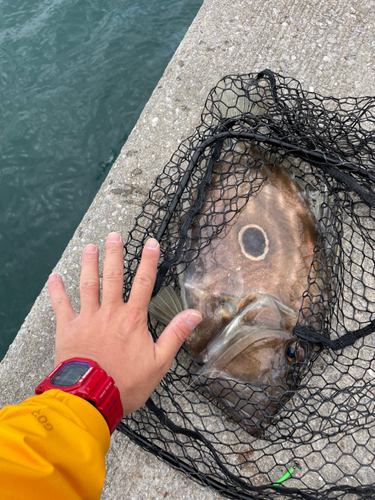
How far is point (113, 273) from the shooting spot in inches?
68.6

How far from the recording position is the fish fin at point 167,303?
2115 millimetres

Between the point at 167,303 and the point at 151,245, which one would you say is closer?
the point at 151,245

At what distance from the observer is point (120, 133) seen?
157 inches

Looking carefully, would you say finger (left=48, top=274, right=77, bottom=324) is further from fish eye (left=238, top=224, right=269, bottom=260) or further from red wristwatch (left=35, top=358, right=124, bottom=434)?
fish eye (left=238, top=224, right=269, bottom=260)

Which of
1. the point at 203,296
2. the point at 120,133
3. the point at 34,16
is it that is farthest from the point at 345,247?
the point at 34,16

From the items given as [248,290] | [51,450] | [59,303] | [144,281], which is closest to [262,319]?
[248,290]

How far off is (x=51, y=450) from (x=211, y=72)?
9.63 feet

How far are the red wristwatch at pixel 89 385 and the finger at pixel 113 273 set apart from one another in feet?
1.07

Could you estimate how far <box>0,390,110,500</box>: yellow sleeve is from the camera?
3.38ft

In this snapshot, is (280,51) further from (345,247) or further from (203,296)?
(203,296)

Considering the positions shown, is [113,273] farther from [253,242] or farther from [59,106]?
[59,106]

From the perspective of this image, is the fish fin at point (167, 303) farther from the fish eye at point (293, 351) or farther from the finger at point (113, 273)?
the fish eye at point (293, 351)

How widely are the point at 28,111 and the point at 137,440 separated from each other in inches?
147

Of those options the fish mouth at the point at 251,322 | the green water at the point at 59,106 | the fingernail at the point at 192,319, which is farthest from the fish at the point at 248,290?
the green water at the point at 59,106
